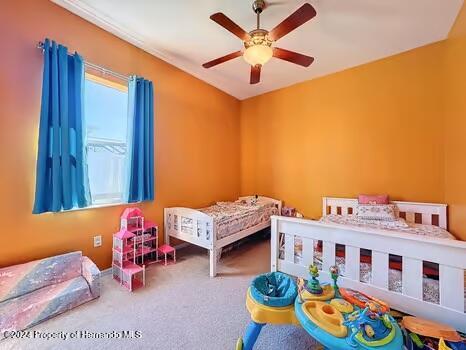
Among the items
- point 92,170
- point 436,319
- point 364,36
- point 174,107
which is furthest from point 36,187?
point 364,36

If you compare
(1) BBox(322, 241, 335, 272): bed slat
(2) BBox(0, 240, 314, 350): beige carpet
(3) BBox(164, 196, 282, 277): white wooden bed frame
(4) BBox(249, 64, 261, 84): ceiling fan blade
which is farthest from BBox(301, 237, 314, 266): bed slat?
(4) BBox(249, 64, 261, 84): ceiling fan blade

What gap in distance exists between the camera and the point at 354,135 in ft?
10.8

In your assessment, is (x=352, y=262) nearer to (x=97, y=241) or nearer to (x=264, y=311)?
(x=264, y=311)

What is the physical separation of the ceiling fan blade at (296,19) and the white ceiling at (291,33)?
1.43ft

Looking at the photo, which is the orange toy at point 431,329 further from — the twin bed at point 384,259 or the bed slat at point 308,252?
the bed slat at point 308,252

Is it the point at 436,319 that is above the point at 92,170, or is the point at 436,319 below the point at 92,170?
below

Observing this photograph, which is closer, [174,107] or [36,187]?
[36,187]

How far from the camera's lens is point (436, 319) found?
1.34 meters

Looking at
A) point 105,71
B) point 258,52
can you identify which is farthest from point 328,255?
point 105,71

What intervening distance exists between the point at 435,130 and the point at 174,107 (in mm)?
3496

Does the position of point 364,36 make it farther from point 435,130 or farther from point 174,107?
point 174,107

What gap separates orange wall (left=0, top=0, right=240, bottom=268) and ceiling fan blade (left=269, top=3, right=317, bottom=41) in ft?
6.11

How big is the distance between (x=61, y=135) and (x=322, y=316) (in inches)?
99.6

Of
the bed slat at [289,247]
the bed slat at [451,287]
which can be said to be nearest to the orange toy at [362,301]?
the bed slat at [451,287]
